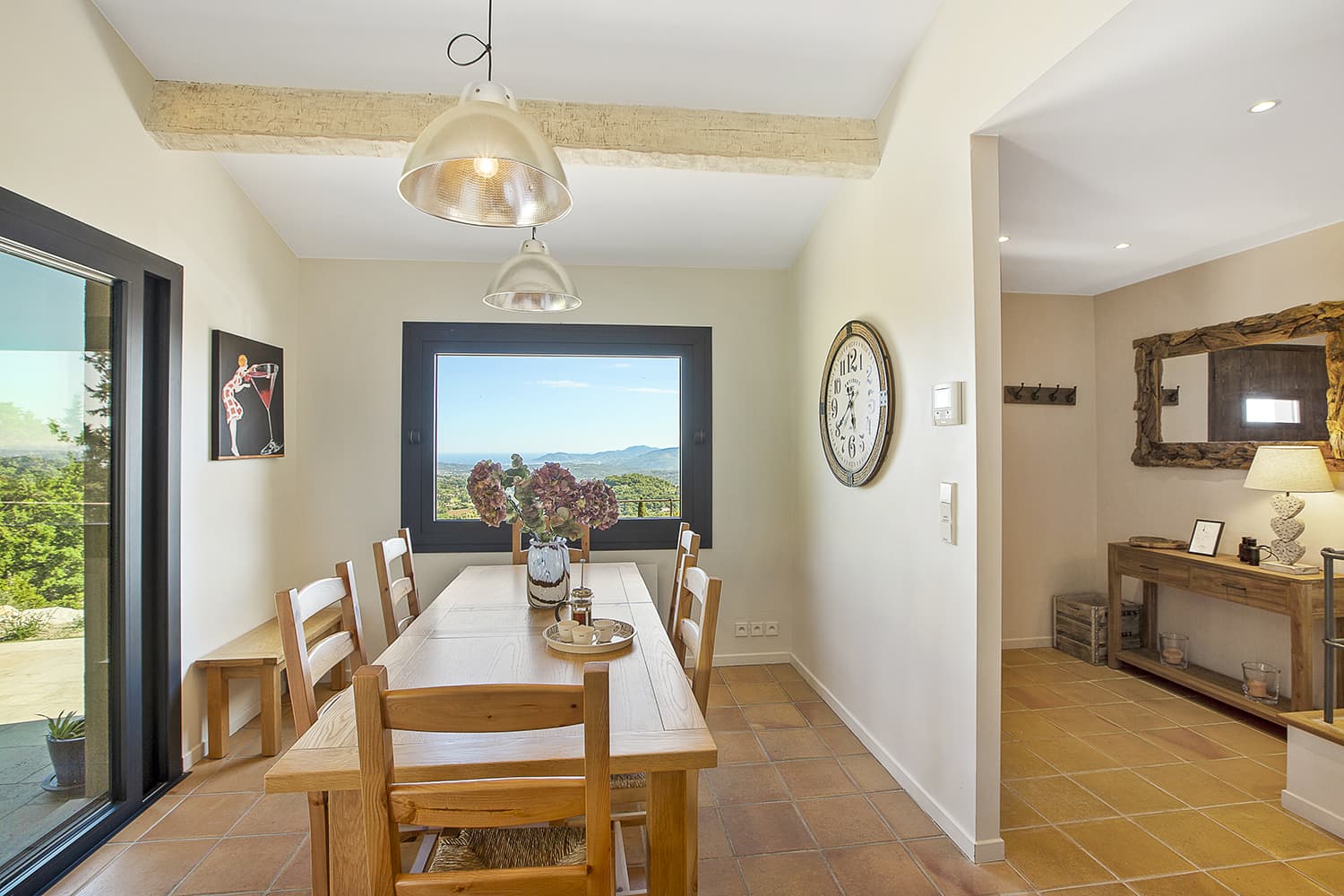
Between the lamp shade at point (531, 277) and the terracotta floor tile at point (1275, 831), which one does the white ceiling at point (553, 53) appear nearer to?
the lamp shade at point (531, 277)

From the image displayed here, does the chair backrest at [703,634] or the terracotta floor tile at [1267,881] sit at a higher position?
the chair backrest at [703,634]

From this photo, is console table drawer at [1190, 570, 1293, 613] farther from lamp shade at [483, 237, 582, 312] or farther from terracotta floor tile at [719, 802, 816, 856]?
lamp shade at [483, 237, 582, 312]

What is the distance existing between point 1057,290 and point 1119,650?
7.37 feet

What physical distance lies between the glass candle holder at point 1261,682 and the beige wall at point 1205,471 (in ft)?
0.32

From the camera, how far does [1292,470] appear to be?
9.93 feet

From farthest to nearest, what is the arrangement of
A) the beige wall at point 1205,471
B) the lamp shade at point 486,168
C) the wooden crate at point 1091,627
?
the wooden crate at point 1091,627
the beige wall at point 1205,471
the lamp shade at point 486,168

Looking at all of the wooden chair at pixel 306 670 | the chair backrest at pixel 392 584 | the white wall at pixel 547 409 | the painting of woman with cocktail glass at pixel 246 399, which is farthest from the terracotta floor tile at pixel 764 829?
the painting of woman with cocktail glass at pixel 246 399

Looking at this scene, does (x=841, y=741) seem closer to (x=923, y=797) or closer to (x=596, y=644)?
(x=923, y=797)

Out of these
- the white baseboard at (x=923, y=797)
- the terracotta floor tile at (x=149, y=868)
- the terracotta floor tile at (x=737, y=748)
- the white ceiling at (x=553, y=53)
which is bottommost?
the terracotta floor tile at (x=149, y=868)

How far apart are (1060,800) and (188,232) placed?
4.09 metres

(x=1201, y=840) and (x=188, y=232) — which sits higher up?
(x=188, y=232)

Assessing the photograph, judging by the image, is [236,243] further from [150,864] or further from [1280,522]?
[1280,522]

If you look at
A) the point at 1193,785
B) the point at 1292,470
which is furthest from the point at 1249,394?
the point at 1193,785

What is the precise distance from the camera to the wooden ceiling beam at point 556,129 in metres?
2.59
